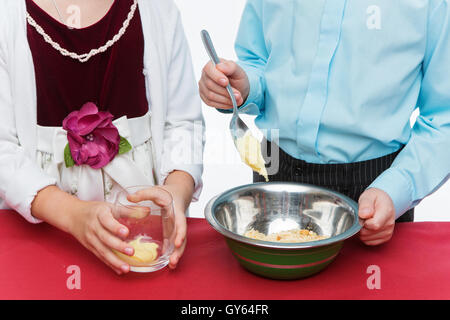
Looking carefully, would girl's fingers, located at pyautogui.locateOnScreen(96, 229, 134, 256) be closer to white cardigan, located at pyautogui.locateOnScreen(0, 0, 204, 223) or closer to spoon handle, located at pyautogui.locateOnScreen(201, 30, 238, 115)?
white cardigan, located at pyautogui.locateOnScreen(0, 0, 204, 223)

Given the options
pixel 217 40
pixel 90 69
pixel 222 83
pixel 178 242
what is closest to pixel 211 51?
pixel 222 83

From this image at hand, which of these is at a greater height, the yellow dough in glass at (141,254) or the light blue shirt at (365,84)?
the light blue shirt at (365,84)

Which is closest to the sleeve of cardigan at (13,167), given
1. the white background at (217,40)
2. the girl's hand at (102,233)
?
the girl's hand at (102,233)

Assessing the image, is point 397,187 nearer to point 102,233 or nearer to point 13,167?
point 102,233

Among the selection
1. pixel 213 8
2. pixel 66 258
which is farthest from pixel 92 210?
pixel 213 8

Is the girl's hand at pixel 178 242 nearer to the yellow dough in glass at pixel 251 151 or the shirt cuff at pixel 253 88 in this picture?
the yellow dough in glass at pixel 251 151

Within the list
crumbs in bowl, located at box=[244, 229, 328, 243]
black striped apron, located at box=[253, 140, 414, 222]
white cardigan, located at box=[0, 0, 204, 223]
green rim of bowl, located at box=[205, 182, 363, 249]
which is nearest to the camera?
green rim of bowl, located at box=[205, 182, 363, 249]

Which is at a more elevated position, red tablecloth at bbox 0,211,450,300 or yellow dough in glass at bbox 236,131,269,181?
yellow dough in glass at bbox 236,131,269,181

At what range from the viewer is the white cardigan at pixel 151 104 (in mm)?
1081

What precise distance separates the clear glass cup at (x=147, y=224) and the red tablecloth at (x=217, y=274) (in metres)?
0.03

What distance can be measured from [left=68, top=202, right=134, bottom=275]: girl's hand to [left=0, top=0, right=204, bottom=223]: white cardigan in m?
0.16

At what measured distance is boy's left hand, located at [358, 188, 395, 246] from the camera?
93cm

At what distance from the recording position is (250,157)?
1.10m

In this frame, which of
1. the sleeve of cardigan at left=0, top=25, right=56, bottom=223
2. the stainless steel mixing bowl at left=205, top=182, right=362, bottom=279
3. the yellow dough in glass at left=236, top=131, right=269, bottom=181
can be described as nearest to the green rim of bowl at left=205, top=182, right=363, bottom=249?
the stainless steel mixing bowl at left=205, top=182, right=362, bottom=279
